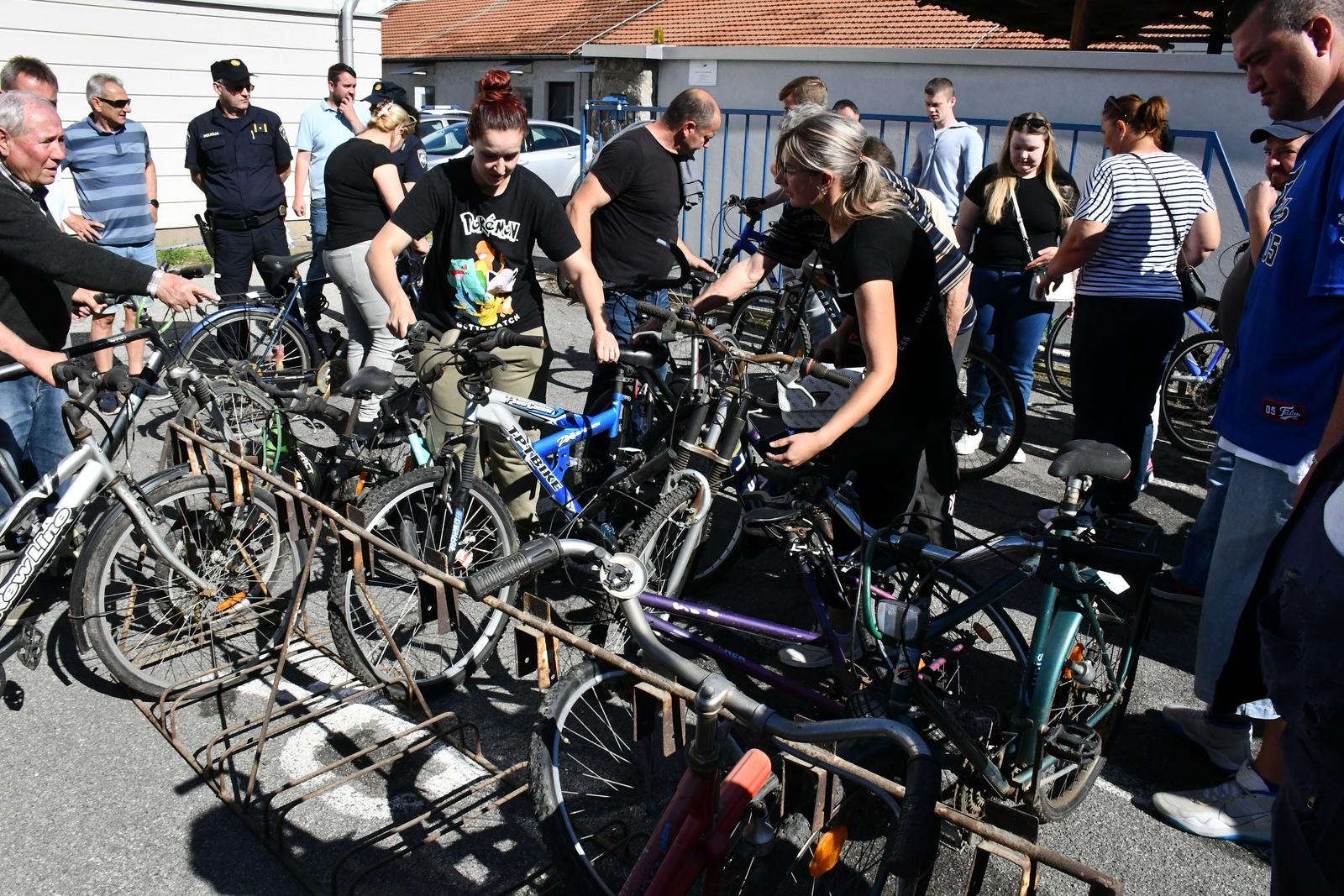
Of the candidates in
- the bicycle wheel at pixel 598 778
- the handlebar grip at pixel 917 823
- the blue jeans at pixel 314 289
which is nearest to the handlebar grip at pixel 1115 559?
the bicycle wheel at pixel 598 778

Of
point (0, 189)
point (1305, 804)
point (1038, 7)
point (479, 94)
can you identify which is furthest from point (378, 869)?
point (1038, 7)

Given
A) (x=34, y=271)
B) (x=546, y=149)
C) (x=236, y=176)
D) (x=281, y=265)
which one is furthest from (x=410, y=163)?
(x=546, y=149)

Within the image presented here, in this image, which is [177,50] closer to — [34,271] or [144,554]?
[34,271]

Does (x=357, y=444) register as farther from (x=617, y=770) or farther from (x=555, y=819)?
(x=555, y=819)

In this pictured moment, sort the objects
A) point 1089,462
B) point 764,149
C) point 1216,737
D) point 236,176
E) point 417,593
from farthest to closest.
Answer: point 764,149
point 236,176
point 417,593
point 1216,737
point 1089,462

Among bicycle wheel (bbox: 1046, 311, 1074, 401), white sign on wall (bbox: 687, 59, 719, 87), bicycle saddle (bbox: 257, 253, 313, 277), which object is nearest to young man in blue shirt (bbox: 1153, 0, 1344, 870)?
bicycle wheel (bbox: 1046, 311, 1074, 401)

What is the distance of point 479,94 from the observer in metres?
4.07

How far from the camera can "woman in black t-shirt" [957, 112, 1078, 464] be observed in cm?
576

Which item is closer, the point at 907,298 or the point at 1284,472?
the point at 1284,472

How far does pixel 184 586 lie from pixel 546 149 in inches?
499

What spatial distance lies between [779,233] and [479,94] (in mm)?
1488

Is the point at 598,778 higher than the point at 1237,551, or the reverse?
the point at 1237,551

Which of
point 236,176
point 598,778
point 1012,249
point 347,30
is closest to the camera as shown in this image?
point 598,778

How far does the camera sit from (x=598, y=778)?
2949 mm
